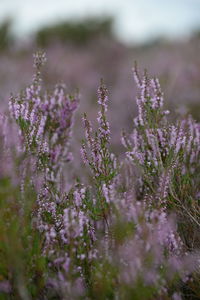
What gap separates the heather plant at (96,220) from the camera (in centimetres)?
220

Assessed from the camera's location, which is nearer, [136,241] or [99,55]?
[136,241]

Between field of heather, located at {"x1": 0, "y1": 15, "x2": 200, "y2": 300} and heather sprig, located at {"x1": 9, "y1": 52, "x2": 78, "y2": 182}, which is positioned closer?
field of heather, located at {"x1": 0, "y1": 15, "x2": 200, "y2": 300}

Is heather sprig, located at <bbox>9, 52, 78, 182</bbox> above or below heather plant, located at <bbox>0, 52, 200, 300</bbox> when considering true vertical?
above

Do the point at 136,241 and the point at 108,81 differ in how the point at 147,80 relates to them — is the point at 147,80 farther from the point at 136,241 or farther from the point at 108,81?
the point at 108,81

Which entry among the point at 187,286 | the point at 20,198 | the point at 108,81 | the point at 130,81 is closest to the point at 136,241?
the point at 187,286

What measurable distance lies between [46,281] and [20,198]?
439 millimetres

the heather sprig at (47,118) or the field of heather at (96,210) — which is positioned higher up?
the heather sprig at (47,118)

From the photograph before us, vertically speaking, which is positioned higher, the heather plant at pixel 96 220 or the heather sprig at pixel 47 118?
the heather sprig at pixel 47 118

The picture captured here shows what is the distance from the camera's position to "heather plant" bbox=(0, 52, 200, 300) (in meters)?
2.20

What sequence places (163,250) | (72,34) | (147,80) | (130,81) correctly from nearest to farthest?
(163,250) → (147,80) → (130,81) → (72,34)

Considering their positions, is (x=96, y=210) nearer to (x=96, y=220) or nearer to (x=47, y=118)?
(x=96, y=220)

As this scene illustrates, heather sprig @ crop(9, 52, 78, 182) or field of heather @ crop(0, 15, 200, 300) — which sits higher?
heather sprig @ crop(9, 52, 78, 182)

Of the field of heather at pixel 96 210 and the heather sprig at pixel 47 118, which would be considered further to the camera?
the heather sprig at pixel 47 118

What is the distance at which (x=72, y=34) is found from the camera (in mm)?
19922
